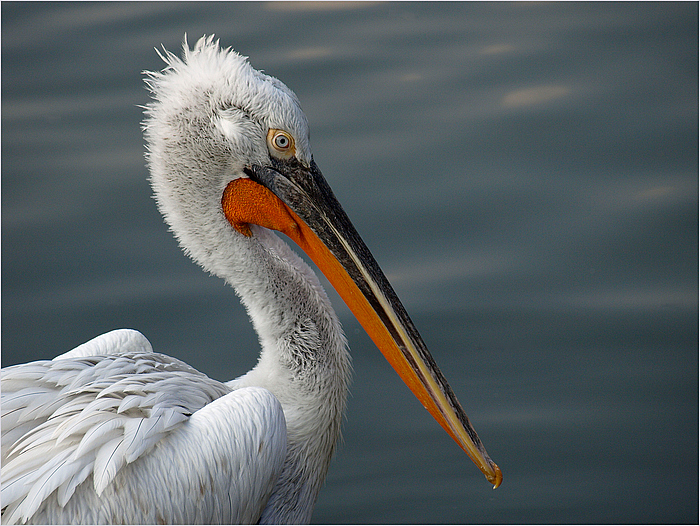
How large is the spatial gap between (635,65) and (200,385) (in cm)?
382

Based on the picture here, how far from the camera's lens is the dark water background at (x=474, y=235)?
3592 millimetres

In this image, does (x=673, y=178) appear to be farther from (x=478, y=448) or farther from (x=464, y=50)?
(x=478, y=448)

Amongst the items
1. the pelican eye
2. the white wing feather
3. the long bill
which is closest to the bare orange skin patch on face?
the long bill

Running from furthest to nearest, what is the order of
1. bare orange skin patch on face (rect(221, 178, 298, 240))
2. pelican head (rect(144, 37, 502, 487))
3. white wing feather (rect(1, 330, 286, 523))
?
1. bare orange skin patch on face (rect(221, 178, 298, 240))
2. pelican head (rect(144, 37, 502, 487))
3. white wing feather (rect(1, 330, 286, 523))

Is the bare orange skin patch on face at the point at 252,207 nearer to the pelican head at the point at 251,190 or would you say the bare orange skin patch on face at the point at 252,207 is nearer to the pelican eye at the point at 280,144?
the pelican head at the point at 251,190

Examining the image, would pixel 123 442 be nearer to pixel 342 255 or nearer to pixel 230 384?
pixel 230 384

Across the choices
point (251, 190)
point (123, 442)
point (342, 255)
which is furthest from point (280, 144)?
point (123, 442)

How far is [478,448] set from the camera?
9.18ft

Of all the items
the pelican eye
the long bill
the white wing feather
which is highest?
the pelican eye

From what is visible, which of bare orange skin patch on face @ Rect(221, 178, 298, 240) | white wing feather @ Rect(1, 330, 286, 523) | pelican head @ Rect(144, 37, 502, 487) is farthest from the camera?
bare orange skin patch on face @ Rect(221, 178, 298, 240)

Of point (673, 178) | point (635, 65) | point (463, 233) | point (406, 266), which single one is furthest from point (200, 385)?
point (635, 65)

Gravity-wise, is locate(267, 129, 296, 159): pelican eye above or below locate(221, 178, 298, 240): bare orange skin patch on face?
above

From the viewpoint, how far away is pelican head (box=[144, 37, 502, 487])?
258cm

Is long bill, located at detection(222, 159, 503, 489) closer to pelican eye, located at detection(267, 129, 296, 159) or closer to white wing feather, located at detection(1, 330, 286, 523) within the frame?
pelican eye, located at detection(267, 129, 296, 159)
